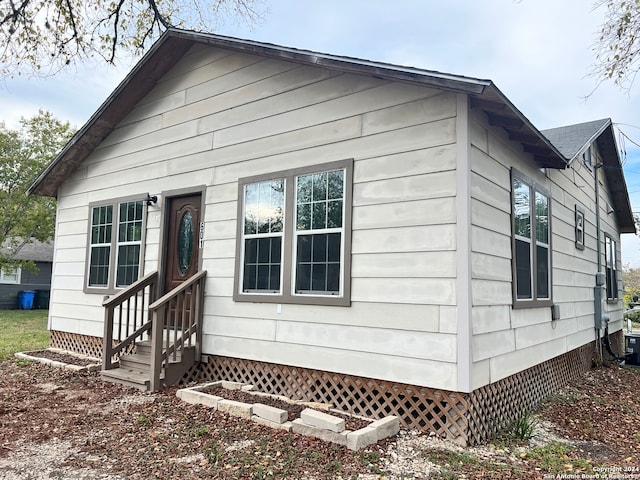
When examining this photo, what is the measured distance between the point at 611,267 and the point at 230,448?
34.1 ft

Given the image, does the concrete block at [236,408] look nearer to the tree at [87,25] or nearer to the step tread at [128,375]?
the step tread at [128,375]

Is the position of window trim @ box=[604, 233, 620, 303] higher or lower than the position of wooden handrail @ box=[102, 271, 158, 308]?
higher

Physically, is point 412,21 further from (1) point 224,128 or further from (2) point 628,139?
(1) point 224,128

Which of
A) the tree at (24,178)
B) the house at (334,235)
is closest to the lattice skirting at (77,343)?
the house at (334,235)

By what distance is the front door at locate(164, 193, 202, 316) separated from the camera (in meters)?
6.91

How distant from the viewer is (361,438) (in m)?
3.96

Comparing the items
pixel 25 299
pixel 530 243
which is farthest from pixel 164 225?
pixel 25 299

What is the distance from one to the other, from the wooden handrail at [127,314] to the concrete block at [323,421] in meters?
3.14

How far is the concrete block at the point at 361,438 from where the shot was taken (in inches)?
154

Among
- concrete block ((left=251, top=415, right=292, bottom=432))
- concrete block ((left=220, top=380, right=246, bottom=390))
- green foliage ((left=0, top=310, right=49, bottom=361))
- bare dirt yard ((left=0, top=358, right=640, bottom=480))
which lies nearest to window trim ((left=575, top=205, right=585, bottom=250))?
bare dirt yard ((left=0, top=358, right=640, bottom=480))

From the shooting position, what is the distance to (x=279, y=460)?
12.2ft

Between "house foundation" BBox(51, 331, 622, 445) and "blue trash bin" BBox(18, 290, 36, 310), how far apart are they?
18622 millimetres

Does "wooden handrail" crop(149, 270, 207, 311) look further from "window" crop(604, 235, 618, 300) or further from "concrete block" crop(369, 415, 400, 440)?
"window" crop(604, 235, 618, 300)

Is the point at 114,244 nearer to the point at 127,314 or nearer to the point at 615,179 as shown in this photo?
the point at 127,314
